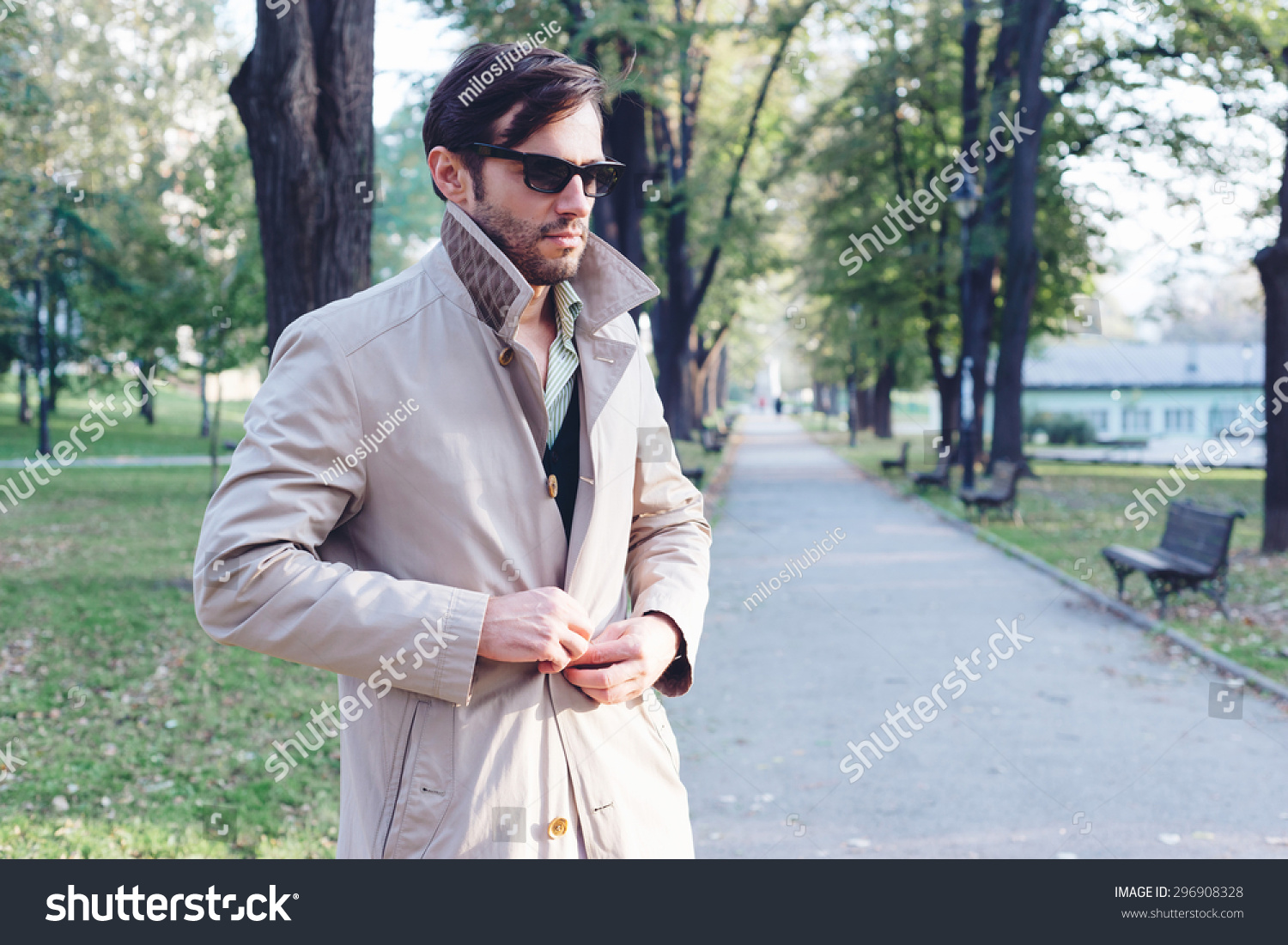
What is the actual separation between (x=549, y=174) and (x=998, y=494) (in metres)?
16.0

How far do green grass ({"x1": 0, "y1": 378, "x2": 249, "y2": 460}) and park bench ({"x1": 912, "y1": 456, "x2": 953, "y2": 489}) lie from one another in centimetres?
1769

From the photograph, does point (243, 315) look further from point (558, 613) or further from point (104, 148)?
point (558, 613)

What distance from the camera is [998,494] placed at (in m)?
16.8

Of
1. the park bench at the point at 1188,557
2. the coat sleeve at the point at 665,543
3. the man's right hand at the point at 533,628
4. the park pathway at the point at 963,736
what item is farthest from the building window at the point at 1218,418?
the man's right hand at the point at 533,628

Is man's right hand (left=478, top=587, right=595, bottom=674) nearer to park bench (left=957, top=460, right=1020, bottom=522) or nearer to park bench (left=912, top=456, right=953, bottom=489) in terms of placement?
park bench (left=957, top=460, right=1020, bottom=522)

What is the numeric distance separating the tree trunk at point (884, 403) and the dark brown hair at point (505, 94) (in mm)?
43033

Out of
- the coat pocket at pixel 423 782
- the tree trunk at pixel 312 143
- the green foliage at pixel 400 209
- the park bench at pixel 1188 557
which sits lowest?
the park bench at pixel 1188 557

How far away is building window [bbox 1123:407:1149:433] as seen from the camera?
64500mm

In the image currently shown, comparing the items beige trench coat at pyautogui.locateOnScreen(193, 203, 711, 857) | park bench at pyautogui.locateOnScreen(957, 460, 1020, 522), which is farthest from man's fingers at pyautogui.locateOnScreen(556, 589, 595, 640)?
park bench at pyautogui.locateOnScreen(957, 460, 1020, 522)

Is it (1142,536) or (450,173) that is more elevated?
(450,173)

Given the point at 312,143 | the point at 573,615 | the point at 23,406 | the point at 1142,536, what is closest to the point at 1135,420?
the point at 1142,536

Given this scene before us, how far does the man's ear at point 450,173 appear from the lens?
A: 1966 millimetres

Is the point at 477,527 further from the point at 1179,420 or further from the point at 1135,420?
the point at 1179,420

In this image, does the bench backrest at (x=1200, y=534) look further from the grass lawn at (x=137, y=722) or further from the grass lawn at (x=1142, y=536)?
the grass lawn at (x=137, y=722)
